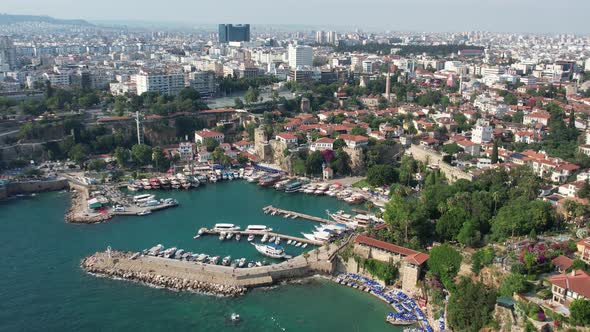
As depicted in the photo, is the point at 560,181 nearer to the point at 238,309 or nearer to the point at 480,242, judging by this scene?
the point at 480,242

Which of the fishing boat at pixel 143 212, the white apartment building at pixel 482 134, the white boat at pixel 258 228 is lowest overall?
the fishing boat at pixel 143 212

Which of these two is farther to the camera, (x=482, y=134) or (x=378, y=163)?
(x=482, y=134)


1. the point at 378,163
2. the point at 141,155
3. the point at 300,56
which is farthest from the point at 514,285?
the point at 300,56

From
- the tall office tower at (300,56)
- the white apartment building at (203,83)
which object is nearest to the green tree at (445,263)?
the white apartment building at (203,83)

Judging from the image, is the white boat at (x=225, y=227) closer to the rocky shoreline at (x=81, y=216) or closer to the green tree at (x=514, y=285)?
the rocky shoreline at (x=81, y=216)

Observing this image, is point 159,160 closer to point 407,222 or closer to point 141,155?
point 141,155
